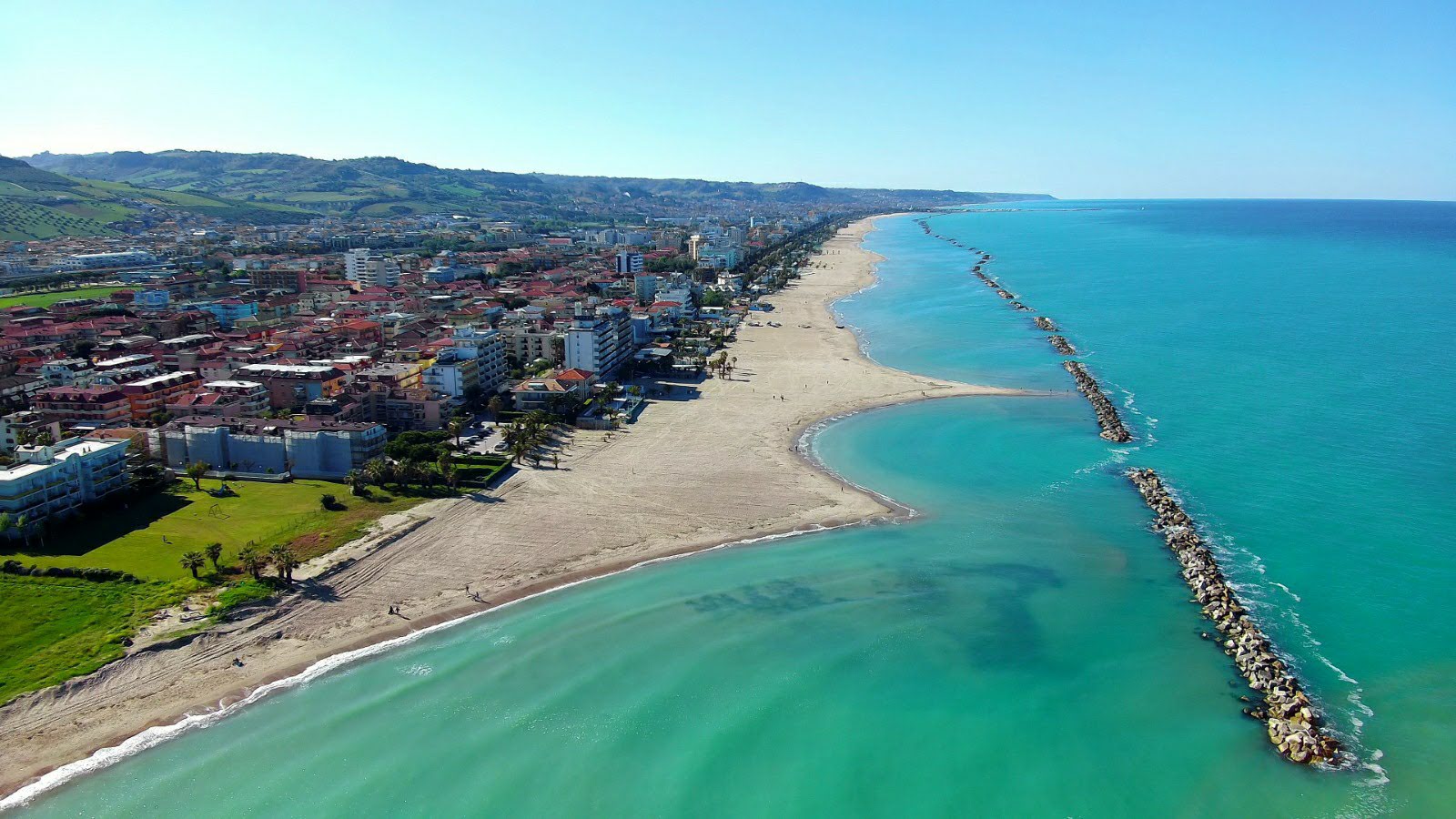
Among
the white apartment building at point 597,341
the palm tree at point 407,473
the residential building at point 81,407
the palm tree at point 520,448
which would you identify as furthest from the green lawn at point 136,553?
the white apartment building at point 597,341

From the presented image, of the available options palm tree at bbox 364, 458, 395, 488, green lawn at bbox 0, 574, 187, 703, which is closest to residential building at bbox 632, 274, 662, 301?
palm tree at bbox 364, 458, 395, 488

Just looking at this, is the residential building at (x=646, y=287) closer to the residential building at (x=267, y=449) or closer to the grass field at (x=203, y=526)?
the residential building at (x=267, y=449)

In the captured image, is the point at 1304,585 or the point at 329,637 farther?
the point at 1304,585

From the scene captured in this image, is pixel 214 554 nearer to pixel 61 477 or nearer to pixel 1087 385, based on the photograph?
pixel 61 477

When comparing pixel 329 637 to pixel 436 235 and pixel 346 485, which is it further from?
pixel 436 235

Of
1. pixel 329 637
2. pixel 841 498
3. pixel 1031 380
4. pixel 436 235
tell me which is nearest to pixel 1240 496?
pixel 841 498

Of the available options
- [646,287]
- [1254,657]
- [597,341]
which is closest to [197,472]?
[597,341]

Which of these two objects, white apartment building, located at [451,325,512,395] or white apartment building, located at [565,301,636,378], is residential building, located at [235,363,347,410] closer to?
white apartment building, located at [451,325,512,395]
